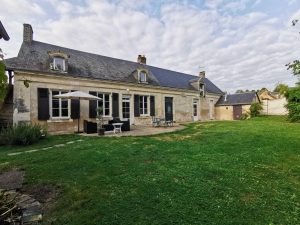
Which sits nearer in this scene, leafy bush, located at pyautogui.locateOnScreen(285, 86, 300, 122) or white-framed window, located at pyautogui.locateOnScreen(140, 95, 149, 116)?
leafy bush, located at pyautogui.locateOnScreen(285, 86, 300, 122)

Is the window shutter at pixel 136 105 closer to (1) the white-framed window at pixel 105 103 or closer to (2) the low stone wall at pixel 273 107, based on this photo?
(1) the white-framed window at pixel 105 103

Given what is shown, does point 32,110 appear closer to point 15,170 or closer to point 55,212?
point 15,170

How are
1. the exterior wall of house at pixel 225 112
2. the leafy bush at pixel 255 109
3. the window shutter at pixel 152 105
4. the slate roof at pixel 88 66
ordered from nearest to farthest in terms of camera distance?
1. the slate roof at pixel 88 66
2. the window shutter at pixel 152 105
3. the leafy bush at pixel 255 109
4. the exterior wall of house at pixel 225 112

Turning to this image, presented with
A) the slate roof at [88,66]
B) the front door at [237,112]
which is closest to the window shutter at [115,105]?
the slate roof at [88,66]

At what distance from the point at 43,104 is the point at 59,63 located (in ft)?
9.60

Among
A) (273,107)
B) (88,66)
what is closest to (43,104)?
(88,66)

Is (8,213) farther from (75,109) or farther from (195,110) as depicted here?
(195,110)

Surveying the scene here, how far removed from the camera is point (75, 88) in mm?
15164

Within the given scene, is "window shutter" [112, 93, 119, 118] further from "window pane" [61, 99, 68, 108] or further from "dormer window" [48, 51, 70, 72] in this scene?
"dormer window" [48, 51, 70, 72]

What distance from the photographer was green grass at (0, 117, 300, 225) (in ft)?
11.4

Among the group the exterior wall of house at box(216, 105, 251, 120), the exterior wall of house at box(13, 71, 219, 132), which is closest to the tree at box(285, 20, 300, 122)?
the exterior wall of house at box(216, 105, 251, 120)

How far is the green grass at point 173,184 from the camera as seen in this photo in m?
3.46

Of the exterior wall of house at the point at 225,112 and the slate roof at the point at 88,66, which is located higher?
the slate roof at the point at 88,66

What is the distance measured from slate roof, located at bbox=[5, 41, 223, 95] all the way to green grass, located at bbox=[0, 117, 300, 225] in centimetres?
792
